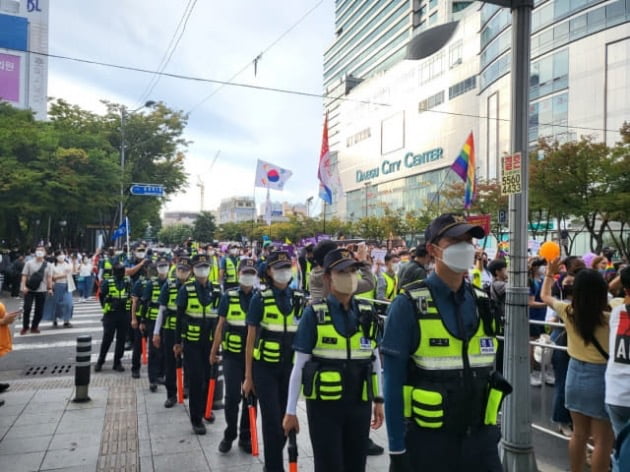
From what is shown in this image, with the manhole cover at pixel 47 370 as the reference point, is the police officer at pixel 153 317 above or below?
above

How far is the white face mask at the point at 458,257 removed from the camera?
2725mm

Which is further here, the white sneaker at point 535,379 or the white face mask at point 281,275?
the white sneaker at point 535,379

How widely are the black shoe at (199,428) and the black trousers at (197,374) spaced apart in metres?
0.03

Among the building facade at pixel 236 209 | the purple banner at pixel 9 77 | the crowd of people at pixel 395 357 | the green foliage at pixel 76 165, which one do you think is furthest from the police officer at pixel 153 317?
the building facade at pixel 236 209

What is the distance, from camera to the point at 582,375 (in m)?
4.02

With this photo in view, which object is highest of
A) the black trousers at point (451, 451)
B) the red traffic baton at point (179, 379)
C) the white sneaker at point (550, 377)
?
the black trousers at point (451, 451)

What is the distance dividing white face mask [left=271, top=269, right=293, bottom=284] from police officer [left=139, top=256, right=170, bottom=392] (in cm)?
328

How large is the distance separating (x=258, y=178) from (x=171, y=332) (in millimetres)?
15084

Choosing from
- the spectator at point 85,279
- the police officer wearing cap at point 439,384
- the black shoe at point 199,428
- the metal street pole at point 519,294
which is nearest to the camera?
the police officer wearing cap at point 439,384

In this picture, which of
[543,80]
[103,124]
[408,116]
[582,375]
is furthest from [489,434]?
[408,116]

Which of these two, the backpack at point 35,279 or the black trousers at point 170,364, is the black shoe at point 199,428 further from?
the backpack at point 35,279

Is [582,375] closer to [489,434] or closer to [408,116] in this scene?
[489,434]

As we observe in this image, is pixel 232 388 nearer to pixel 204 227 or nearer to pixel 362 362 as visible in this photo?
pixel 362 362

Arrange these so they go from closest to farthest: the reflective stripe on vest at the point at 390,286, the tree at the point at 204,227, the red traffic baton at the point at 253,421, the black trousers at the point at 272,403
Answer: the black trousers at the point at 272,403 → the red traffic baton at the point at 253,421 → the reflective stripe on vest at the point at 390,286 → the tree at the point at 204,227
